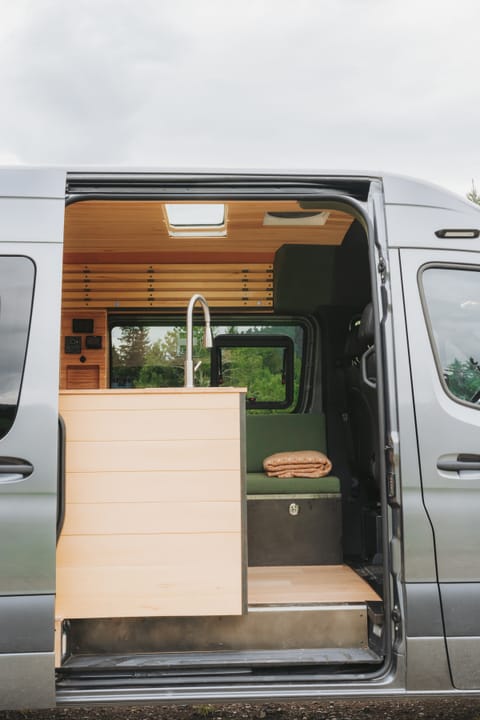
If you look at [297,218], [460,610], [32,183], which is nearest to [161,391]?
[32,183]

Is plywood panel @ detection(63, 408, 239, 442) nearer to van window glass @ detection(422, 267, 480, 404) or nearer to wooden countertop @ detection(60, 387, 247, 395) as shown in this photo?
wooden countertop @ detection(60, 387, 247, 395)

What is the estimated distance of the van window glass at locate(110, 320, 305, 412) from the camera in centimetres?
527

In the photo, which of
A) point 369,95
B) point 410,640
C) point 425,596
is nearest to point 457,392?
point 425,596

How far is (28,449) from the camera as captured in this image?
8.45 feet

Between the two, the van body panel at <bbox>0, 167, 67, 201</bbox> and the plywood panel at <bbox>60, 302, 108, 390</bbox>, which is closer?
the van body panel at <bbox>0, 167, 67, 201</bbox>

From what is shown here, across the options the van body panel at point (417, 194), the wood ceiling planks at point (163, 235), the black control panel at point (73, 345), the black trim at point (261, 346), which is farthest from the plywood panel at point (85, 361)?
the van body panel at point (417, 194)

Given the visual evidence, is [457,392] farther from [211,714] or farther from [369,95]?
[369,95]

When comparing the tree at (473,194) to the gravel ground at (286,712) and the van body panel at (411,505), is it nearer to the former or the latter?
the gravel ground at (286,712)

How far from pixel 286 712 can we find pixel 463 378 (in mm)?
2068

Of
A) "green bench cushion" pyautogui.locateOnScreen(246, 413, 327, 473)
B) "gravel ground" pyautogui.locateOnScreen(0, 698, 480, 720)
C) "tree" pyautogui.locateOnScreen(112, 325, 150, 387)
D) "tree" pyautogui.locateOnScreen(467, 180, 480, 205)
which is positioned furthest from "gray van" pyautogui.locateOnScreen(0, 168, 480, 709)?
"tree" pyautogui.locateOnScreen(467, 180, 480, 205)

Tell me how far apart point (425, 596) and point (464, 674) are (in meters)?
0.33

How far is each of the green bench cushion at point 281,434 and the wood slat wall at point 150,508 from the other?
7.27 ft

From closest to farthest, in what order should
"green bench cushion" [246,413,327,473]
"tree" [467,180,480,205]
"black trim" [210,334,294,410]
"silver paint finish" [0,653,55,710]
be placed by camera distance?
"silver paint finish" [0,653,55,710]
"green bench cushion" [246,413,327,473]
"black trim" [210,334,294,410]
"tree" [467,180,480,205]

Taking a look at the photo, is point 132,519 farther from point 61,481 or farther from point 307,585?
point 307,585
